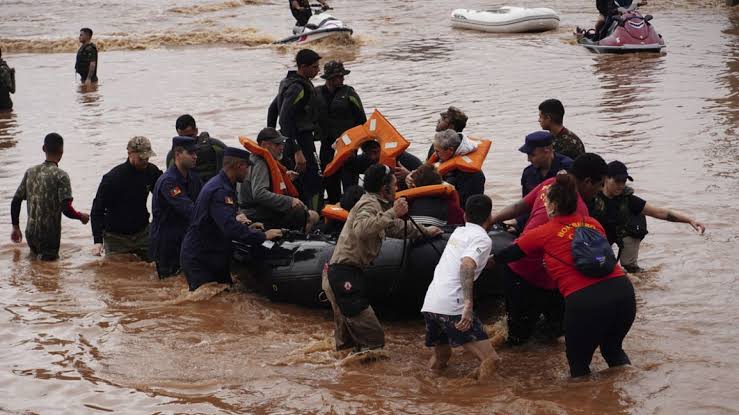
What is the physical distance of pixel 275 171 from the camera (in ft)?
28.6

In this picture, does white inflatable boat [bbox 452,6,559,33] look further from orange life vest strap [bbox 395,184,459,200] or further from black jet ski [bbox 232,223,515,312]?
orange life vest strap [bbox 395,184,459,200]

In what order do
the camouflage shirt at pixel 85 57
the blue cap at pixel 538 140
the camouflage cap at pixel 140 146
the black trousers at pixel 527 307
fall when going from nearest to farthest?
the black trousers at pixel 527 307, the blue cap at pixel 538 140, the camouflage cap at pixel 140 146, the camouflage shirt at pixel 85 57

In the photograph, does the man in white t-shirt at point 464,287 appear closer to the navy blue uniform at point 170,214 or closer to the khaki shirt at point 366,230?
the khaki shirt at point 366,230

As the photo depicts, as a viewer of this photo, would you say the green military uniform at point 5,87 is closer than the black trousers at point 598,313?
No

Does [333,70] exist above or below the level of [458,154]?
above

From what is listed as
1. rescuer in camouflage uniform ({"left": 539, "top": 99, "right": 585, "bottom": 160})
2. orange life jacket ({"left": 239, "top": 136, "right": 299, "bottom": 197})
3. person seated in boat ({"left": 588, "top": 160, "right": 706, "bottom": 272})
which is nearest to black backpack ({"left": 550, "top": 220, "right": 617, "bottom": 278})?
person seated in boat ({"left": 588, "top": 160, "right": 706, "bottom": 272})

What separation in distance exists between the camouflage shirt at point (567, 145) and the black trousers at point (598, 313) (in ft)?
6.73

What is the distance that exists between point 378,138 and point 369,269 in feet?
5.70

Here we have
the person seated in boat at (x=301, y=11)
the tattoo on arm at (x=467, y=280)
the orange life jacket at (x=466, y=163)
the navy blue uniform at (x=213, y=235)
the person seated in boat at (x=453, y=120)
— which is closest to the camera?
the tattoo on arm at (x=467, y=280)

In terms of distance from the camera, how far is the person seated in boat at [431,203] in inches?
309

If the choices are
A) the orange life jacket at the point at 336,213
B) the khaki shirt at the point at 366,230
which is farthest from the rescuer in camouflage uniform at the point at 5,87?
the khaki shirt at the point at 366,230

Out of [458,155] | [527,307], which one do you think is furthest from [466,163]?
[527,307]

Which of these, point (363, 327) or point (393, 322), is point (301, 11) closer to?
point (393, 322)

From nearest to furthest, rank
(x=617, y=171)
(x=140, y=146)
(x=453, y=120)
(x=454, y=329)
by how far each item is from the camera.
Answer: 1. (x=454, y=329)
2. (x=617, y=171)
3. (x=453, y=120)
4. (x=140, y=146)
